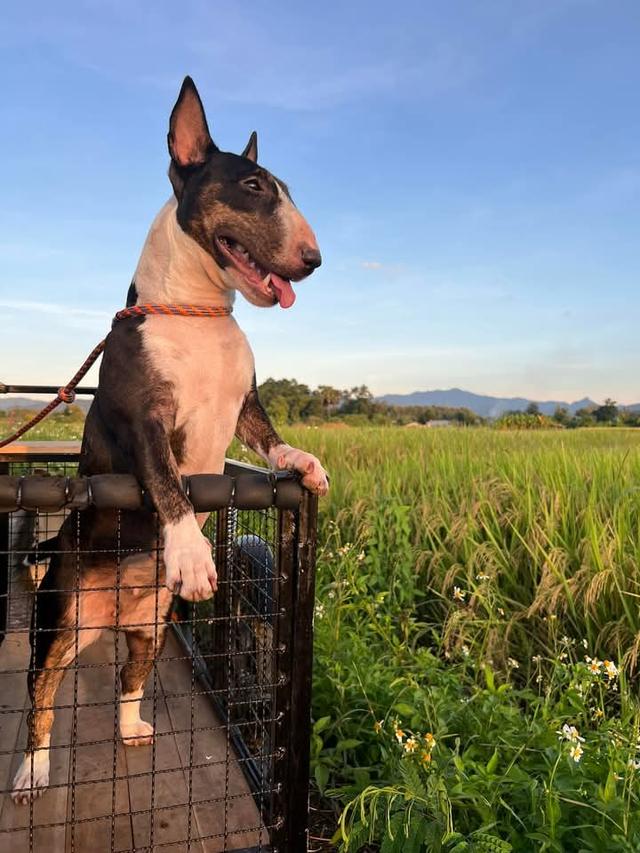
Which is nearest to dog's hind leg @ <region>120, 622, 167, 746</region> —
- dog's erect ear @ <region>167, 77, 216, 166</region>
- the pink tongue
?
the pink tongue

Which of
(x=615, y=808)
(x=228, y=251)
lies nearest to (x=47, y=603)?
(x=228, y=251)

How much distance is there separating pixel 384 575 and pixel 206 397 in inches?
77.2

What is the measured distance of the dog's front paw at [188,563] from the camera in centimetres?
Result: 148

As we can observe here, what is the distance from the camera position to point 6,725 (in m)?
2.52

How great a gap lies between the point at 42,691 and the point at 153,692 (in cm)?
34

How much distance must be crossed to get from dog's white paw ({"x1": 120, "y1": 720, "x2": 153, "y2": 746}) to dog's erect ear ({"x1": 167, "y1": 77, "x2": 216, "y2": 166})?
1688 mm

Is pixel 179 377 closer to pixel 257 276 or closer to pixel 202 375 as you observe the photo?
pixel 202 375

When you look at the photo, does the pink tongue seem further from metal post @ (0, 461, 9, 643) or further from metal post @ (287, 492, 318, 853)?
metal post @ (0, 461, 9, 643)

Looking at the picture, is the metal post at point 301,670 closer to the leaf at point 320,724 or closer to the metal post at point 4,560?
the leaf at point 320,724

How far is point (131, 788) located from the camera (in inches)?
80.5

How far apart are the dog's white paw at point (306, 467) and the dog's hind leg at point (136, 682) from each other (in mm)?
675

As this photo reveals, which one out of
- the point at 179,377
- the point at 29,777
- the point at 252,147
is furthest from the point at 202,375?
the point at 29,777

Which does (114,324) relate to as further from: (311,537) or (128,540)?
(311,537)

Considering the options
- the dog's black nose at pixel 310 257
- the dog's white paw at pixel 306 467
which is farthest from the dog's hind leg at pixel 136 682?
the dog's black nose at pixel 310 257
